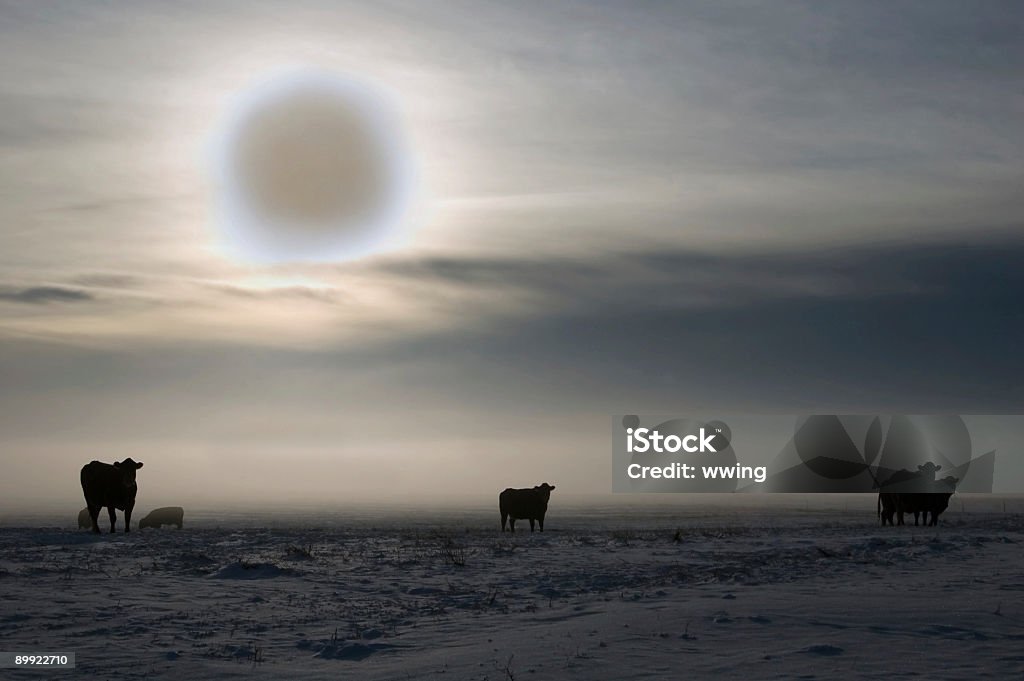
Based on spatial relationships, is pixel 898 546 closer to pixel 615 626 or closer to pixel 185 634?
pixel 615 626

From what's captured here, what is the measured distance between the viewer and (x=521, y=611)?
18.1 m

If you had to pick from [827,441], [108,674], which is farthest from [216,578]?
[827,441]

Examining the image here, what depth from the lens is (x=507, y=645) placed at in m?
14.7

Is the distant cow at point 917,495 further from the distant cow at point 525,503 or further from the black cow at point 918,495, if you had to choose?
the distant cow at point 525,503

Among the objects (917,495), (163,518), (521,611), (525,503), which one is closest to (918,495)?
(917,495)

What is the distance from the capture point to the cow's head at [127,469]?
125 feet

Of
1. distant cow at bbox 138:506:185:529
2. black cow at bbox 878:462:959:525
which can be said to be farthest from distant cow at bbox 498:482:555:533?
distant cow at bbox 138:506:185:529

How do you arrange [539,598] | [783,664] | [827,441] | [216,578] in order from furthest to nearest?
[827,441]
[216,578]
[539,598]
[783,664]

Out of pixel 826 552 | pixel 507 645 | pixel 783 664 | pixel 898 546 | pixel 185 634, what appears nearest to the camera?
pixel 783 664

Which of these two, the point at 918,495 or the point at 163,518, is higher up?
the point at 918,495

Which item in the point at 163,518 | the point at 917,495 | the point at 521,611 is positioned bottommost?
the point at 163,518

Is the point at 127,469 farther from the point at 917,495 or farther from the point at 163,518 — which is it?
the point at 917,495

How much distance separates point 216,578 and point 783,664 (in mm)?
14310

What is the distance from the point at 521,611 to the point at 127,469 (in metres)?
25.7
